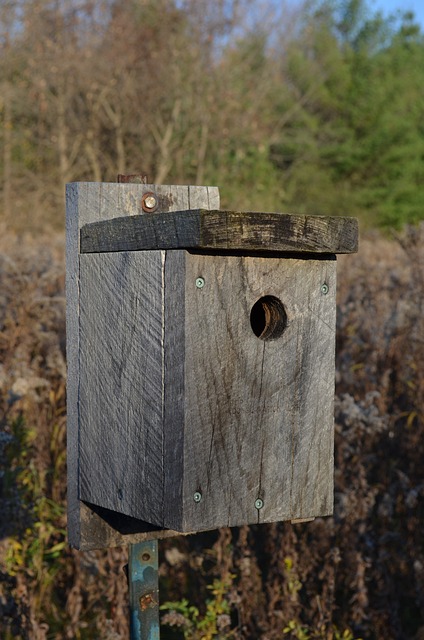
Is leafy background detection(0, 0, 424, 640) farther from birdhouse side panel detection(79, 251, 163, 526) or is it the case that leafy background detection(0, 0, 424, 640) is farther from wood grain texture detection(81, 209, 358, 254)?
wood grain texture detection(81, 209, 358, 254)

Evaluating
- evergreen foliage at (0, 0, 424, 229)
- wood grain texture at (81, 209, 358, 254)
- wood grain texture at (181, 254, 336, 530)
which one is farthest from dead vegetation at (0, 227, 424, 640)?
evergreen foliage at (0, 0, 424, 229)

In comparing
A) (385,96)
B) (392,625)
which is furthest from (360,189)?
(392,625)

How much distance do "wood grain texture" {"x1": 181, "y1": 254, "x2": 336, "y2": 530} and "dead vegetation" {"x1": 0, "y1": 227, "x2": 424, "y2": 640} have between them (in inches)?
39.5

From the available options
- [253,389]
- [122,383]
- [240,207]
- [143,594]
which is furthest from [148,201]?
[240,207]

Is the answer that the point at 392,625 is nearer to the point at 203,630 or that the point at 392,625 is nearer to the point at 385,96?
the point at 203,630

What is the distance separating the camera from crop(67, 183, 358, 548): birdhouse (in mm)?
2041

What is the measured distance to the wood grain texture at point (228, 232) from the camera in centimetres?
196

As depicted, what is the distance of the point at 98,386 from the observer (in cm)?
234

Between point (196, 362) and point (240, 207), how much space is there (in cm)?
1558

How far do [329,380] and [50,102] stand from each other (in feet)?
51.8

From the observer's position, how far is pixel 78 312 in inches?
94.7

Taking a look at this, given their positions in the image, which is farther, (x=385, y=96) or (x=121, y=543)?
(x=385, y=96)

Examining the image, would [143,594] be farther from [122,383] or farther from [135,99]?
[135,99]

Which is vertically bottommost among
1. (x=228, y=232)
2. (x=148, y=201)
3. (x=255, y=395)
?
(x=255, y=395)
